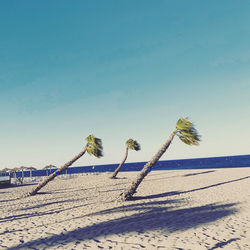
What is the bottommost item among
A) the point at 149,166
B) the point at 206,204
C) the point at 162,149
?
the point at 206,204

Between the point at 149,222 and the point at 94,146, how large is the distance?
9686 mm

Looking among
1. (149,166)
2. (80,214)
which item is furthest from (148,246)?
(149,166)

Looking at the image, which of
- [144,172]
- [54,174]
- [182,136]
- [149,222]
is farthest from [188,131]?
[54,174]

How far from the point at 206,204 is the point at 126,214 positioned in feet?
13.7

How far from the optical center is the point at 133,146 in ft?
100

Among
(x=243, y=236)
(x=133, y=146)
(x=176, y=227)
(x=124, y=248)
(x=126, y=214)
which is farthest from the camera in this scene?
(x=133, y=146)

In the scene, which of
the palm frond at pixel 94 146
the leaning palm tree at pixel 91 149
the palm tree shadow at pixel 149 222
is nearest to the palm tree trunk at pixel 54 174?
the leaning palm tree at pixel 91 149

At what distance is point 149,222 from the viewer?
306 inches

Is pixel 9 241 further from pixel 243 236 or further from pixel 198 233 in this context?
pixel 243 236

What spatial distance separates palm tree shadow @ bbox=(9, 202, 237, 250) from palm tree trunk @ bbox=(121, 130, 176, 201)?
216cm

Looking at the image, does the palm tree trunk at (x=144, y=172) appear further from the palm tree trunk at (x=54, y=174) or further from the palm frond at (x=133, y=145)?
the palm frond at (x=133, y=145)

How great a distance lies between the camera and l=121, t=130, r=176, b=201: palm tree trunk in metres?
12.2

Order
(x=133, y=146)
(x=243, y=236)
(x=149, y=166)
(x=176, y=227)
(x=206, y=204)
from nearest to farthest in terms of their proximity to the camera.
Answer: (x=243, y=236)
(x=176, y=227)
(x=206, y=204)
(x=149, y=166)
(x=133, y=146)

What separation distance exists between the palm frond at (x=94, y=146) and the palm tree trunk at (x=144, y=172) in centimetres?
513
